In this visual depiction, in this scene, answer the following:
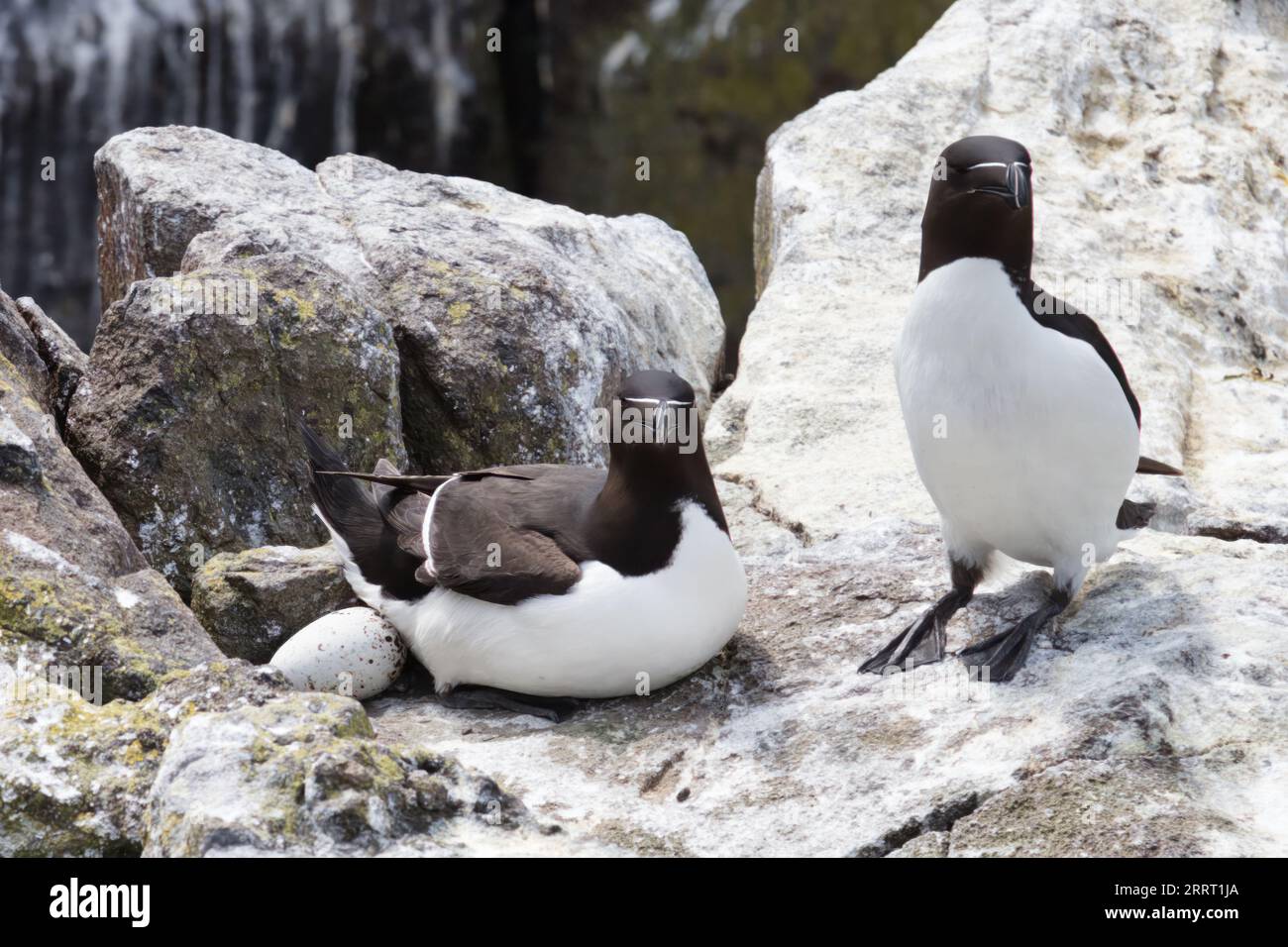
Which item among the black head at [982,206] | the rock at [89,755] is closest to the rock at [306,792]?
the rock at [89,755]

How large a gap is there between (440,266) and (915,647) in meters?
2.64

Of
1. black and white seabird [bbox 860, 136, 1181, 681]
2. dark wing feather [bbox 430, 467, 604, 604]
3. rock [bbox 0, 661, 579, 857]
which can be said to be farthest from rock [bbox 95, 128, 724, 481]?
rock [bbox 0, 661, 579, 857]

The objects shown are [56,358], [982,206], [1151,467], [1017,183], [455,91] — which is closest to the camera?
[1017,183]

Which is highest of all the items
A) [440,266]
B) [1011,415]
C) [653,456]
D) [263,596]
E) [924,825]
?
[440,266]

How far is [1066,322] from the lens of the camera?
14.0 feet

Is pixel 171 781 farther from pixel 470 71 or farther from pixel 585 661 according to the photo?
pixel 470 71

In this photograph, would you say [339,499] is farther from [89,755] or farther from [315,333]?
[89,755]

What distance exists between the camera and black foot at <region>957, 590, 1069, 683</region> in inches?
160

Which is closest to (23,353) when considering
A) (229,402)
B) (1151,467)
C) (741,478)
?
(229,402)

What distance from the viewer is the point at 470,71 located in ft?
44.6

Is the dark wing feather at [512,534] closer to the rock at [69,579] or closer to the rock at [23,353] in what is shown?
the rock at [69,579]

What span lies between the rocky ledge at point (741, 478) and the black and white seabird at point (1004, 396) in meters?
0.21

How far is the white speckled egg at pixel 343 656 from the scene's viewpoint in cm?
438

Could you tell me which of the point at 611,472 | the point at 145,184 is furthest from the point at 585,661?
the point at 145,184
